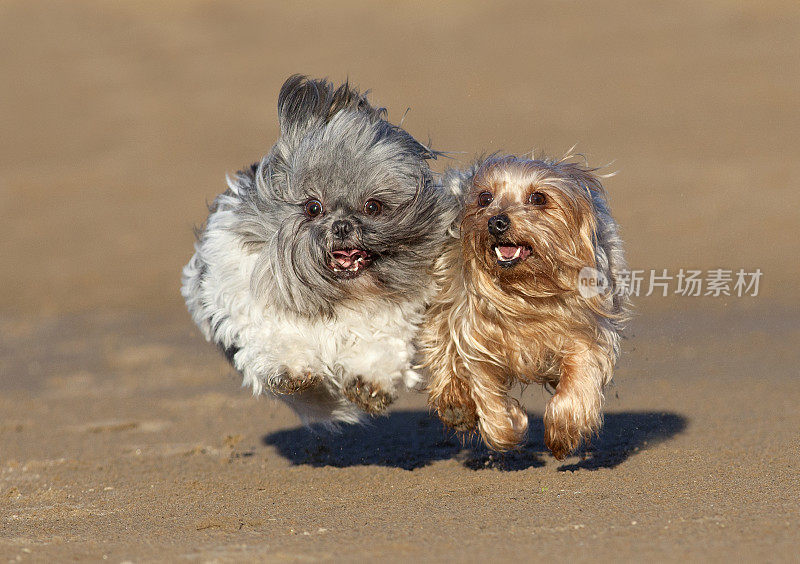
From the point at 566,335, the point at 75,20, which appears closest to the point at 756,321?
the point at 566,335

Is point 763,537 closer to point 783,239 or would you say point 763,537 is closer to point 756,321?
point 756,321

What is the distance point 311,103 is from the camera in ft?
18.6

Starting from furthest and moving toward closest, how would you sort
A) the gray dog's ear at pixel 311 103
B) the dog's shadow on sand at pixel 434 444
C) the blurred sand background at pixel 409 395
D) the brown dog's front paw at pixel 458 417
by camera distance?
1. the dog's shadow on sand at pixel 434 444
2. the brown dog's front paw at pixel 458 417
3. the gray dog's ear at pixel 311 103
4. the blurred sand background at pixel 409 395

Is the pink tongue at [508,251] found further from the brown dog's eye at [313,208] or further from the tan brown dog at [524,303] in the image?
the brown dog's eye at [313,208]

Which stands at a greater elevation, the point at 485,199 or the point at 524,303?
the point at 485,199

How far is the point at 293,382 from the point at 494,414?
1.11 m

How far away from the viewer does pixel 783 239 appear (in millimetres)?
15523

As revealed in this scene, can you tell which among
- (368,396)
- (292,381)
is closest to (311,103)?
(292,381)

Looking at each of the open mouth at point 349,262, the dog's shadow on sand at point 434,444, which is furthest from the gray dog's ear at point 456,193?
the dog's shadow on sand at point 434,444

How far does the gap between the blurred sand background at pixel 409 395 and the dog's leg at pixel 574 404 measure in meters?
0.27

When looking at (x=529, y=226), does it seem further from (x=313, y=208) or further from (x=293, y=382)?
(x=293, y=382)

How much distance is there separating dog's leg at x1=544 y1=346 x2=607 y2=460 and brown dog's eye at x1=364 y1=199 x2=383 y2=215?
4.26 feet

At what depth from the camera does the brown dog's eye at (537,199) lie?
542 cm

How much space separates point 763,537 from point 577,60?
20.8 m
